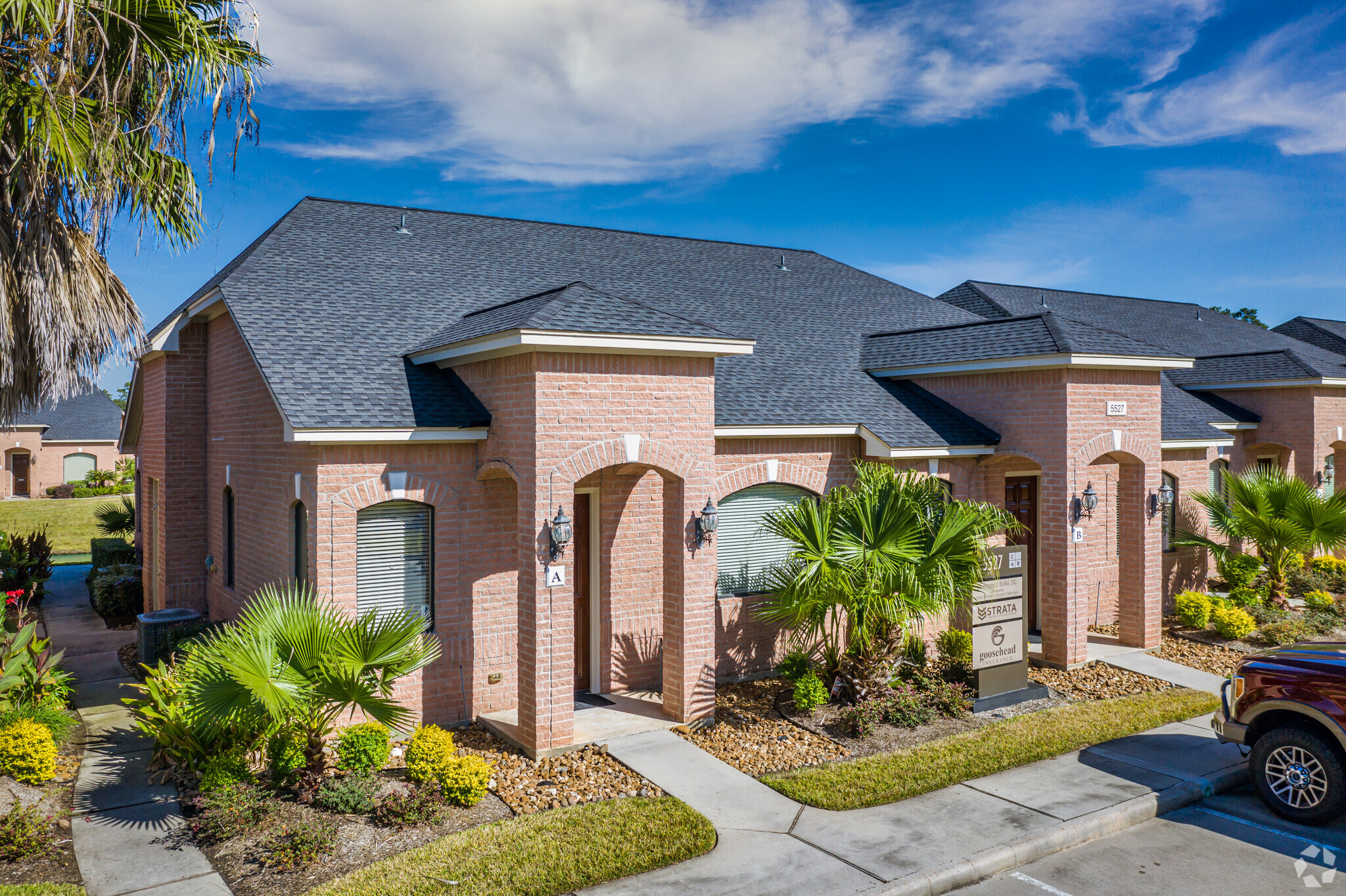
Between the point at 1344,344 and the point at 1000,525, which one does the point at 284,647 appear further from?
the point at 1344,344

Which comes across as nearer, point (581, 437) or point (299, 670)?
point (299, 670)

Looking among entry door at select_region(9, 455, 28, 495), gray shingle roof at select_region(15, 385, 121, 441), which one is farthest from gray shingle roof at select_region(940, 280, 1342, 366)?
entry door at select_region(9, 455, 28, 495)

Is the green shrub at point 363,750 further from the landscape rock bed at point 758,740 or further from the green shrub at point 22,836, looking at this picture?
the landscape rock bed at point 758,740

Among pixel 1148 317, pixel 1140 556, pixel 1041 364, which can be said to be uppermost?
pixel 1148 317

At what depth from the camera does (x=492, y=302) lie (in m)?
13.6

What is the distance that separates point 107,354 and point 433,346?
154 inches

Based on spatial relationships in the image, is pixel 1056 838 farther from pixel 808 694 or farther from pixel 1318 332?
pixel 1318 332

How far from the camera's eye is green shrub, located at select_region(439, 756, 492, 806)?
8.20m

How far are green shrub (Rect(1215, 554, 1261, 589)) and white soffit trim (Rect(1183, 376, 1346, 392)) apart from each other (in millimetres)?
5334

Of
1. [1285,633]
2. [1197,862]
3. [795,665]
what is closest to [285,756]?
[795,665]

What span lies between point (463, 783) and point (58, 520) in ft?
120

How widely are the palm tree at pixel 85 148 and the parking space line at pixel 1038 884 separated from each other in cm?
1080

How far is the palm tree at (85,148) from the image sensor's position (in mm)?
8633

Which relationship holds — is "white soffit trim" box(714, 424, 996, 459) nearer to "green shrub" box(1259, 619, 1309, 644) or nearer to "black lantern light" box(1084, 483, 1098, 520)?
"black lantern light" box(1084, 483, 1098, 520)
